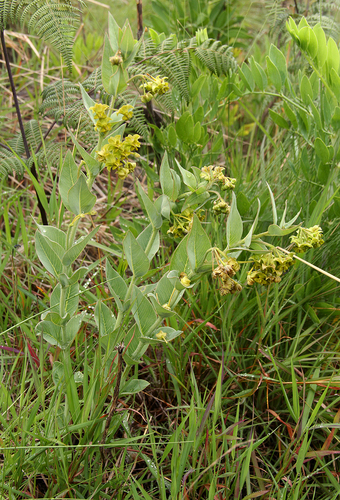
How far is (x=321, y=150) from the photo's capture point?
1580 mm

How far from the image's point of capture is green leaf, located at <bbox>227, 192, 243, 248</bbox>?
1.02 metres

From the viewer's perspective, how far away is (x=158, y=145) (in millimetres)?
1940

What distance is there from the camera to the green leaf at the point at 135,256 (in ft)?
3.51

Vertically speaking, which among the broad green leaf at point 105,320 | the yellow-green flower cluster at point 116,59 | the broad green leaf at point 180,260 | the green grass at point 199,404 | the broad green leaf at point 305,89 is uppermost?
the yellow-green flower cluster at point 116,59

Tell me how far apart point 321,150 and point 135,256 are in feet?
2.98

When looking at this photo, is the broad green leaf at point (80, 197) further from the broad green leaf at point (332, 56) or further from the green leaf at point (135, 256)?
the broad green leaf at point (332, 56)

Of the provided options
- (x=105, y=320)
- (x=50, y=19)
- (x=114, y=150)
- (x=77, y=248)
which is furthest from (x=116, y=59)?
(x=50, y=19)

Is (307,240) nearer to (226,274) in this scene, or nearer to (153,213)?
Result: (226,274)

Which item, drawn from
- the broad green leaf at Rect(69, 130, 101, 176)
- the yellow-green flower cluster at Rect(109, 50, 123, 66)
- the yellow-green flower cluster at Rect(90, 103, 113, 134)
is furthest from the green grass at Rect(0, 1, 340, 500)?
the yellow-green flower cluster at Rect(109, 50, 123, 66)

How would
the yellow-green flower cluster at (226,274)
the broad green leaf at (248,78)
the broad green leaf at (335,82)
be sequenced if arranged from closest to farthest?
the yellow-green flower cluster at (226,274) < the broad green leaf at (335,82) < the broad green leaf at (248,78)

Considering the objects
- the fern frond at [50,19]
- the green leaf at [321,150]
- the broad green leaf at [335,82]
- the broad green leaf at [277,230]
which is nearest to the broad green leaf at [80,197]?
the broad green leaf at [277,230]

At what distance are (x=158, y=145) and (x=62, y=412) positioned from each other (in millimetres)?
1213

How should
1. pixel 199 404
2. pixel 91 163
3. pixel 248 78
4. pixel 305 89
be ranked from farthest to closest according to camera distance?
1. pixel 248 78
2. pixel 305 89
3. pixel 199 404
4. pixel 91 163

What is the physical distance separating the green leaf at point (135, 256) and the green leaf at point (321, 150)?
87 cm
